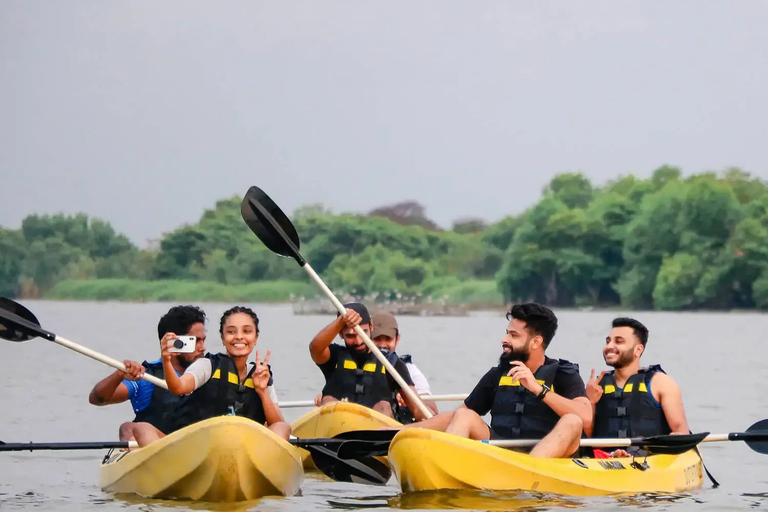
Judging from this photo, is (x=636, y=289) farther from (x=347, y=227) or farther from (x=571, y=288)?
(x=347, y=227)

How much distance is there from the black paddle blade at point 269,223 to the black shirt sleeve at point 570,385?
2344 millimetres

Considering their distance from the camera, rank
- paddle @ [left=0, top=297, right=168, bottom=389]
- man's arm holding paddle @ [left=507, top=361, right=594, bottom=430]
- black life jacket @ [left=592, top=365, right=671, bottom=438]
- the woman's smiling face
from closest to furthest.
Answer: man's arm holding paddle @ [left=507, top=361, right=594, bottom=430] → the woman's smiling face → black life jacket @ [left=592, top=365, right=671, bottom=438] → paddle @ [left=0, top=297, right=168, bottom=389]

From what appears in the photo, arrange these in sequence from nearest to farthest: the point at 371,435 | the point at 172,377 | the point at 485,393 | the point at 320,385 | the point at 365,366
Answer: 1. the point at 172,377
2. the point at 485,393
3. the point at 371,435
4. the point at 365,366
5. the point at 320,385

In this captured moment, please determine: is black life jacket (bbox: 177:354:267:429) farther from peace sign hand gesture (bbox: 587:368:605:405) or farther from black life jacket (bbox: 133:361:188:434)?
peace sign hand gesture (bbox: 587:368:605:405)

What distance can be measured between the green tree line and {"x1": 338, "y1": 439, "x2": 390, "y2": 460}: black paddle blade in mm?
56314

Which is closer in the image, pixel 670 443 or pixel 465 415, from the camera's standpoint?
pixel 465 415

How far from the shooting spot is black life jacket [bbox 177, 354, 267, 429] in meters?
8.20

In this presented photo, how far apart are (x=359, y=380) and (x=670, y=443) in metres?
2.43

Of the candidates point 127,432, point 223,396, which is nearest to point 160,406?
point 127,432

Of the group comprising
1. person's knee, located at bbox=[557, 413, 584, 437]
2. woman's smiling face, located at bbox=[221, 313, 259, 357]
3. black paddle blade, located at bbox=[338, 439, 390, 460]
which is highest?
woman's smiling face, located at bbox=[221, 313, 259, 357]

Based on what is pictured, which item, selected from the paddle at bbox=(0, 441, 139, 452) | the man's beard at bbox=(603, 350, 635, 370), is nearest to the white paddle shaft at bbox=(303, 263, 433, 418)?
the man's beard at bbox=(603, 350, 635, 370)

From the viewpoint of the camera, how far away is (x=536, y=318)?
810 cm

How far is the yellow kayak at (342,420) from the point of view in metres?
9.40

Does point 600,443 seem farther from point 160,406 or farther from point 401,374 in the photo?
point 160,406
